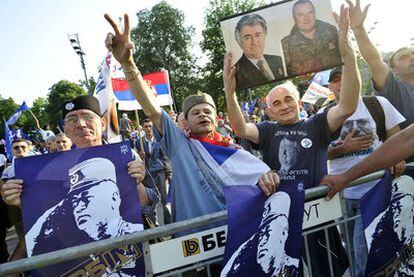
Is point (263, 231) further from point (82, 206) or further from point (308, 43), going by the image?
point (308, 43)

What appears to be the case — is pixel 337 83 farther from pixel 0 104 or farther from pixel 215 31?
pixel 0 104

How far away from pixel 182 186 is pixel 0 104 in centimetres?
9380

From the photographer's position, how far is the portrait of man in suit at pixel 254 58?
2750 mm

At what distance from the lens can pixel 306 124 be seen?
9.77ft

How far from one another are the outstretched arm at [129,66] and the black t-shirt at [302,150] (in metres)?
1.01

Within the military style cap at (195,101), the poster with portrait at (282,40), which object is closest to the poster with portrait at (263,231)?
the poster with portrait at (282,40)

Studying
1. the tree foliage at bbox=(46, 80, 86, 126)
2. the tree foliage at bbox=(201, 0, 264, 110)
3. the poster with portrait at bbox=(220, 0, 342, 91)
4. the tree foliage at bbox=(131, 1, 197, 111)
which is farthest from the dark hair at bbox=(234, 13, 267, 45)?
the tree foliage at bbox=(46, 80, 86, 126)

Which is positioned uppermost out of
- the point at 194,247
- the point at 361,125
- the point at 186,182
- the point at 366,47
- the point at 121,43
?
the point at 121,43

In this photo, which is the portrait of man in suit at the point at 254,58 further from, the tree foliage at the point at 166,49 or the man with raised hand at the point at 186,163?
the tree foliage at the point at 166,49

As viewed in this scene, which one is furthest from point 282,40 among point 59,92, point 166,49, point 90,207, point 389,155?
point 59,92

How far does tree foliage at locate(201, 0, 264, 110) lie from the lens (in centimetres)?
4238

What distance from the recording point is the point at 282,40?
278 cm

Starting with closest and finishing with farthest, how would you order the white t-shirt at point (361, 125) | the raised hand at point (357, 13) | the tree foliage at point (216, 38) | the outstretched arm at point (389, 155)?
the outstretched arm at point (389, 155) → the raised hand at point (357, 13) → the white t-shirt at point (361, 125) → the tree foliage at point (216, 38)

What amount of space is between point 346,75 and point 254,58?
72 centimetres
